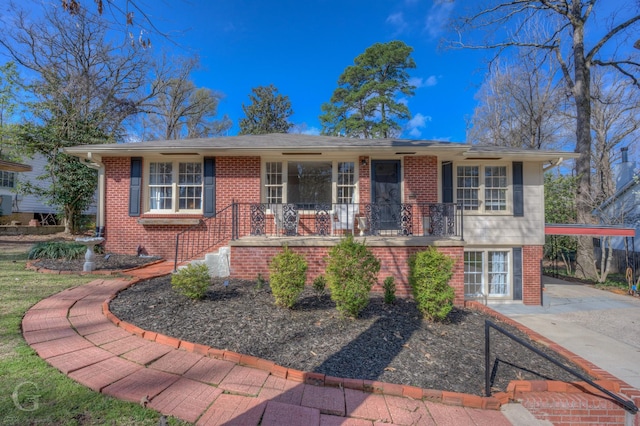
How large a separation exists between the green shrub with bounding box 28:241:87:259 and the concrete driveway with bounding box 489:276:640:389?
447 inches

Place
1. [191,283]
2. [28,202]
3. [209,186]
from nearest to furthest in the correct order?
[191,283]
[209,186]
[28,202]

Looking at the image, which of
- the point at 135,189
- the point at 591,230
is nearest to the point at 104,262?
the point at 135,189

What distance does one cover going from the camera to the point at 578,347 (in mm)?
5066

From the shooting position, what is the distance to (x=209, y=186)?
8312mm

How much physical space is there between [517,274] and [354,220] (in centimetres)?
528

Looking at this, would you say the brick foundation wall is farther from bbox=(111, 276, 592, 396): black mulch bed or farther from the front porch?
bbox=(111, 276, 592, 396): black mulch bed

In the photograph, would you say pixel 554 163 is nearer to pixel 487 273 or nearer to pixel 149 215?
pixel 487 273

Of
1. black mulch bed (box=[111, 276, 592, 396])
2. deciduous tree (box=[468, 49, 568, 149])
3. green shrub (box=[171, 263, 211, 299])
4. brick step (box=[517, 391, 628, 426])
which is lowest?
brick step (box=[517, 391, 628, 426])

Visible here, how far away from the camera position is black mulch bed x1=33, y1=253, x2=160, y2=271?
6742 mm

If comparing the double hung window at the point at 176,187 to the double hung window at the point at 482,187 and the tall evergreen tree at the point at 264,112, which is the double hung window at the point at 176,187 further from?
the tall evergreen tree at the point at 264,112

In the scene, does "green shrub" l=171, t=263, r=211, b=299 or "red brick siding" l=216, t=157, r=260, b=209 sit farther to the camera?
"red brick siding" l=216, t=157, r=260, b=209

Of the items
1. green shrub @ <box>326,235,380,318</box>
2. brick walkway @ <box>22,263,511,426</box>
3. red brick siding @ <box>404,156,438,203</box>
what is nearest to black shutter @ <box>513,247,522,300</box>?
red brick siding @ <box>404,156,438,203</box>

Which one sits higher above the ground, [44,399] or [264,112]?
[264,112]

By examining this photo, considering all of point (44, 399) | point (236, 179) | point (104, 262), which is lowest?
point (44, 399)
